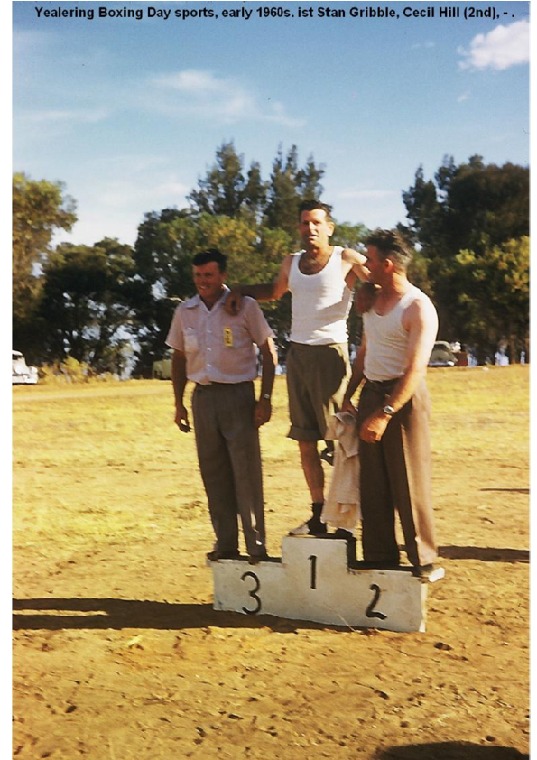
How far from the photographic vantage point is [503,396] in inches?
533

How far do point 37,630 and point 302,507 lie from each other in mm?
3471

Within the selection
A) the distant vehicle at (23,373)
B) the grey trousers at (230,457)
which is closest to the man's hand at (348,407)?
the grey trousers at (230,457)

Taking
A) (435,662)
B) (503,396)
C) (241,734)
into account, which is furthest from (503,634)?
(503,396)

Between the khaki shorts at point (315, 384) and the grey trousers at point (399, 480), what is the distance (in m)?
0.26

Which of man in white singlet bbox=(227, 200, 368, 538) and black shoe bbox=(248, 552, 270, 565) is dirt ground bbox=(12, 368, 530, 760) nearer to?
black shoe bbox=(248, 552, 270, 565)

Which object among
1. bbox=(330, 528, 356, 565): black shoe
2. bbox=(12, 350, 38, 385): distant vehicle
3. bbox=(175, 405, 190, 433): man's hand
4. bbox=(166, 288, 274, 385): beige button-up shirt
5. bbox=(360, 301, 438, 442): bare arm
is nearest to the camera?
bbox=(360, 301, 438, 442): bare arm

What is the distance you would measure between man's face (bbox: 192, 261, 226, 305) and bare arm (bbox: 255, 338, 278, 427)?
1.29 ft

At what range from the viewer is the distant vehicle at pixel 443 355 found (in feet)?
19.7

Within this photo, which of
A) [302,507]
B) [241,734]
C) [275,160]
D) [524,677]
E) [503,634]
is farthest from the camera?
[302,507]

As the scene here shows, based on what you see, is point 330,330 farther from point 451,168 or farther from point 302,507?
point 302,507

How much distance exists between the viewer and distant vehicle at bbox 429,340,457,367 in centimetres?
602

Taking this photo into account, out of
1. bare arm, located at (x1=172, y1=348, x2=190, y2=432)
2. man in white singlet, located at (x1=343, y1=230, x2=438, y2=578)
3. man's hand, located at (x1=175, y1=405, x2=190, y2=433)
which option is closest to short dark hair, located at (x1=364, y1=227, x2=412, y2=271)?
man in white singlet, located at (x1=343, y1=230, x2=438, y2=578)

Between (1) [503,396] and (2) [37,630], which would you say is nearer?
(2) [37,630]

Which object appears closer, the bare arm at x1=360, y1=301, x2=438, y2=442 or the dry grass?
the bare arm at x1=360, y1=301, x2=438, y2=442
